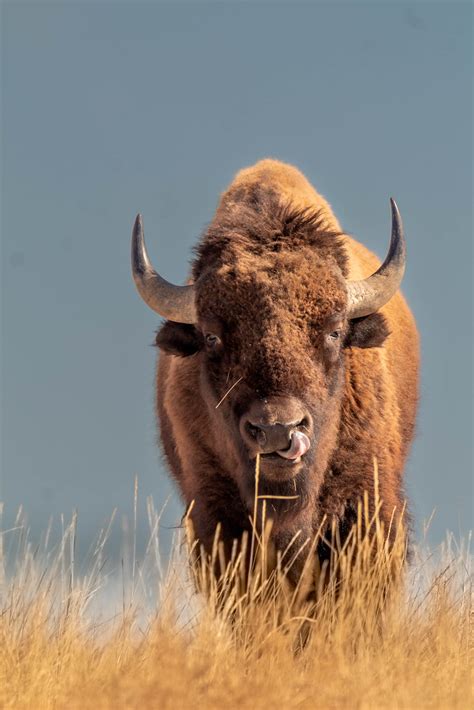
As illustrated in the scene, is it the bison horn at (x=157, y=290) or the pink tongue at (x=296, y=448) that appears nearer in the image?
the pink tongue at (x=296, y=448)

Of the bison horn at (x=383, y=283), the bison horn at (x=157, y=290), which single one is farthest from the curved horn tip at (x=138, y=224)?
the bison horn at (x=383, y=283)

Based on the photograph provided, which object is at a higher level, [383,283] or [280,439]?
[383,283]

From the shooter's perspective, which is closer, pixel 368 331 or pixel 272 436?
pixel 272 436

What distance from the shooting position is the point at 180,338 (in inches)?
344

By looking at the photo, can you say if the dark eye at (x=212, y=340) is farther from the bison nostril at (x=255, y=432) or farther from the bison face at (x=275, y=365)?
the bison nostril at (x=255, y=432)

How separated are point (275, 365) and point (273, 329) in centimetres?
26

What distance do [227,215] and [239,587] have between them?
272cm

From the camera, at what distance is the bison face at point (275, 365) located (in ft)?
24.4

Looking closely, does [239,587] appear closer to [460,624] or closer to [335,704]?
[460,624]

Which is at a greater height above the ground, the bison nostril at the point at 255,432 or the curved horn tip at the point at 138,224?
the curved horn tip at the point at 138,224

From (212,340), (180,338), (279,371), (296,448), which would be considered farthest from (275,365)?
(180,338)

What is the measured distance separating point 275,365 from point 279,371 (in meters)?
0.05

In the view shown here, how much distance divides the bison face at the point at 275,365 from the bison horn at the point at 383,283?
0.17 m

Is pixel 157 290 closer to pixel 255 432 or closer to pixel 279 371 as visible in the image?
pixel 279 371
